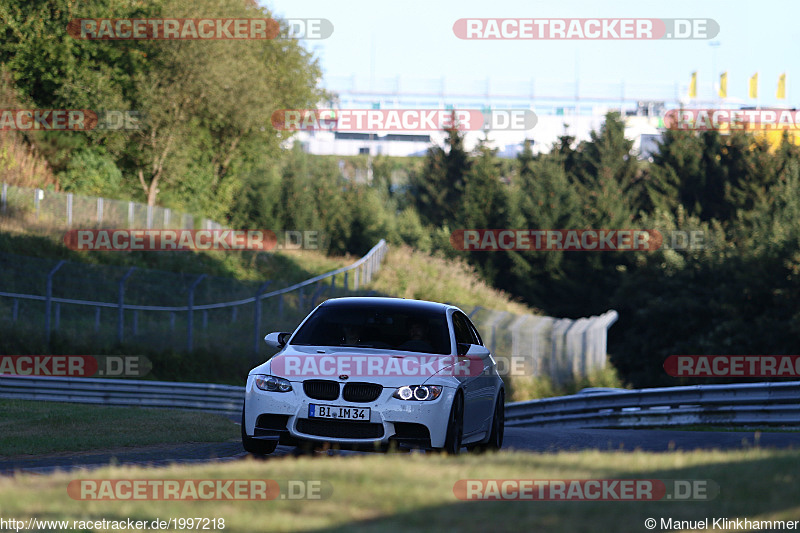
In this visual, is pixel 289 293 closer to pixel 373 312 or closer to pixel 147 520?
pixel 373 312

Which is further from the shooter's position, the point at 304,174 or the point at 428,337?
the point at 304,174

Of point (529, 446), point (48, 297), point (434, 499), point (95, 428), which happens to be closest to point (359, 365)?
point (529, 446)

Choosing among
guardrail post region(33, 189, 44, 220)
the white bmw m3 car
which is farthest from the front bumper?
guardrail post region(33, 189, 44, 220)

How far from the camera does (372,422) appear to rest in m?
9.84

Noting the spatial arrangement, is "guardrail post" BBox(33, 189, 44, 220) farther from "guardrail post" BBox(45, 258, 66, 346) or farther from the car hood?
the car hood

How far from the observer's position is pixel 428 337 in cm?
1116

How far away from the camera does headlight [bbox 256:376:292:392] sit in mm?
10109

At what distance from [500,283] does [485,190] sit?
7240 millimetres

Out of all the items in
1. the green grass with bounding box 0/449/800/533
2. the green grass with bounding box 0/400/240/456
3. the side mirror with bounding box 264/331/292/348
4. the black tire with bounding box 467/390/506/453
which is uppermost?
the side mirror with bounding box 264/331/292/348

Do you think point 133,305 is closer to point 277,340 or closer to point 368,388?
point 277,340

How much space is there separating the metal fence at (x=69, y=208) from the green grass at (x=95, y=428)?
1990 centimetres

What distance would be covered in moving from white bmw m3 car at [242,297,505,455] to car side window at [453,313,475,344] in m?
0.31

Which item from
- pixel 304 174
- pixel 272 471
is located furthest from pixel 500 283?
pixel 272 471

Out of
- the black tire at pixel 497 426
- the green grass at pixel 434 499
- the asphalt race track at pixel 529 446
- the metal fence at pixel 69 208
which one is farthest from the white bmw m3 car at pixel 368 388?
the metal fence at pixel 69 208
